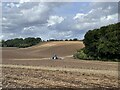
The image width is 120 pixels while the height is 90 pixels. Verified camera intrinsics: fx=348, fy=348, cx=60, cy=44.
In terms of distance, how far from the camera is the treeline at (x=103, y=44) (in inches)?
2377

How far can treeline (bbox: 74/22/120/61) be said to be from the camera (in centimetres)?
6038

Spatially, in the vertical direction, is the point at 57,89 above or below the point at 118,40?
below

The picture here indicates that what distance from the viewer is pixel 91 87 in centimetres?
2133

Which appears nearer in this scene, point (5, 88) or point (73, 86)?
point (5, 88)

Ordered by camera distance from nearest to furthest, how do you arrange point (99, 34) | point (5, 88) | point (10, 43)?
point (5, 88) → point (99, 34) → point (10, 43)

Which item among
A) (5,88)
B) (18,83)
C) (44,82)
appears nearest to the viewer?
(5,88)

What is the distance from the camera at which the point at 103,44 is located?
62719mm

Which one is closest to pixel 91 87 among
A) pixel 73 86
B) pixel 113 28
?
pixel 73 86

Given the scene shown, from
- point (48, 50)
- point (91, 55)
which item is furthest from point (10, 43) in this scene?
point (91, 55)

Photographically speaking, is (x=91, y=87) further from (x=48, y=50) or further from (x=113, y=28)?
(x=48, y=50)

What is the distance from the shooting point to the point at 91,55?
67750mm

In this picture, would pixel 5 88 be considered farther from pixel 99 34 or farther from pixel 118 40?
pixel 99 34

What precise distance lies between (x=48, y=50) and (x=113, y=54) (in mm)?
44897

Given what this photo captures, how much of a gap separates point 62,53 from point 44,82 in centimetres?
7444
